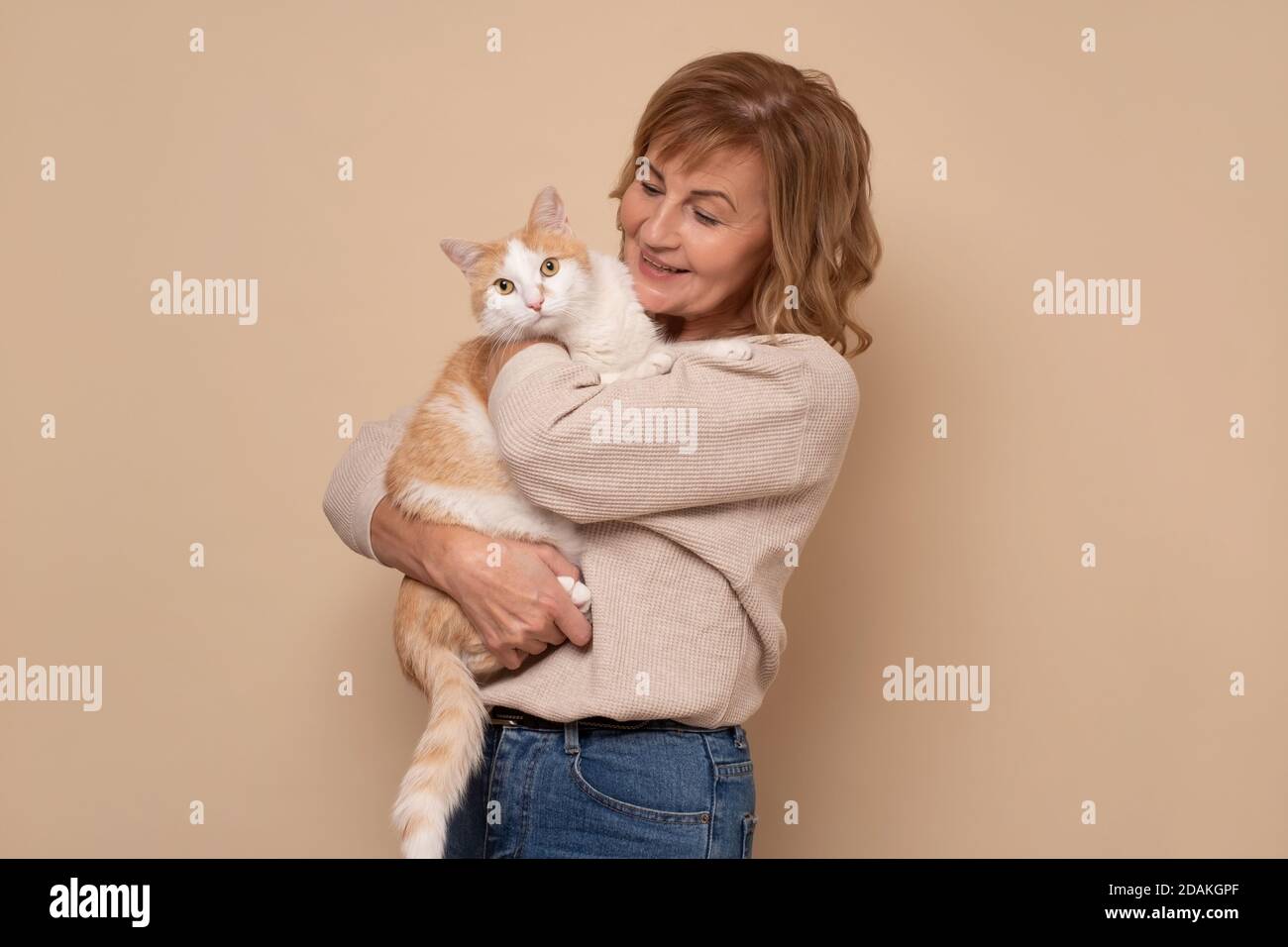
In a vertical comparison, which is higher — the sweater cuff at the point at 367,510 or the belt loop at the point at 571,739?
the sweater cuff at the point at 367,510

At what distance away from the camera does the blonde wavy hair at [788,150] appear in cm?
192

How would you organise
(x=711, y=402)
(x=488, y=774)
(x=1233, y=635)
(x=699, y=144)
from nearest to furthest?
(x=711, y=402) → (x=488, y=774) → (x=699, y=144) → (x=1233, y=635)

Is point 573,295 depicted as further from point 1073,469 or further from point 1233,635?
point 1233,635

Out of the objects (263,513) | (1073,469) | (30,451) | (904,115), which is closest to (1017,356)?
(1073,469)

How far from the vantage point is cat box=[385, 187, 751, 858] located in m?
1.76

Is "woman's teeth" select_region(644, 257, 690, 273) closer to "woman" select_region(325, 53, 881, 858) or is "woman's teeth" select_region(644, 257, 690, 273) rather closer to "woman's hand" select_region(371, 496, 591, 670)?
"woman" select_region(325, 53, 881, 858)

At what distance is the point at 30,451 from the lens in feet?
9.71

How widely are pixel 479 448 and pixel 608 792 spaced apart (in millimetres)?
640

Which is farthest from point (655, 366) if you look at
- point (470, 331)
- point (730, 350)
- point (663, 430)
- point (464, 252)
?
point (470, 331)

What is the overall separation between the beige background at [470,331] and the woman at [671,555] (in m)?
1.05

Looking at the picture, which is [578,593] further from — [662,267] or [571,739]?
[662,267]

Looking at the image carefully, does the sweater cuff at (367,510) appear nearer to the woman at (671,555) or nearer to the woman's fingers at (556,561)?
the woman at (671,555)

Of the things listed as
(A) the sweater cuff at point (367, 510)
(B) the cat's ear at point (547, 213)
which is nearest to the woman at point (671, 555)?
(A) the sweater cuff at point (367, 510)

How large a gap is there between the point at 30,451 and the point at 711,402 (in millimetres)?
2153
